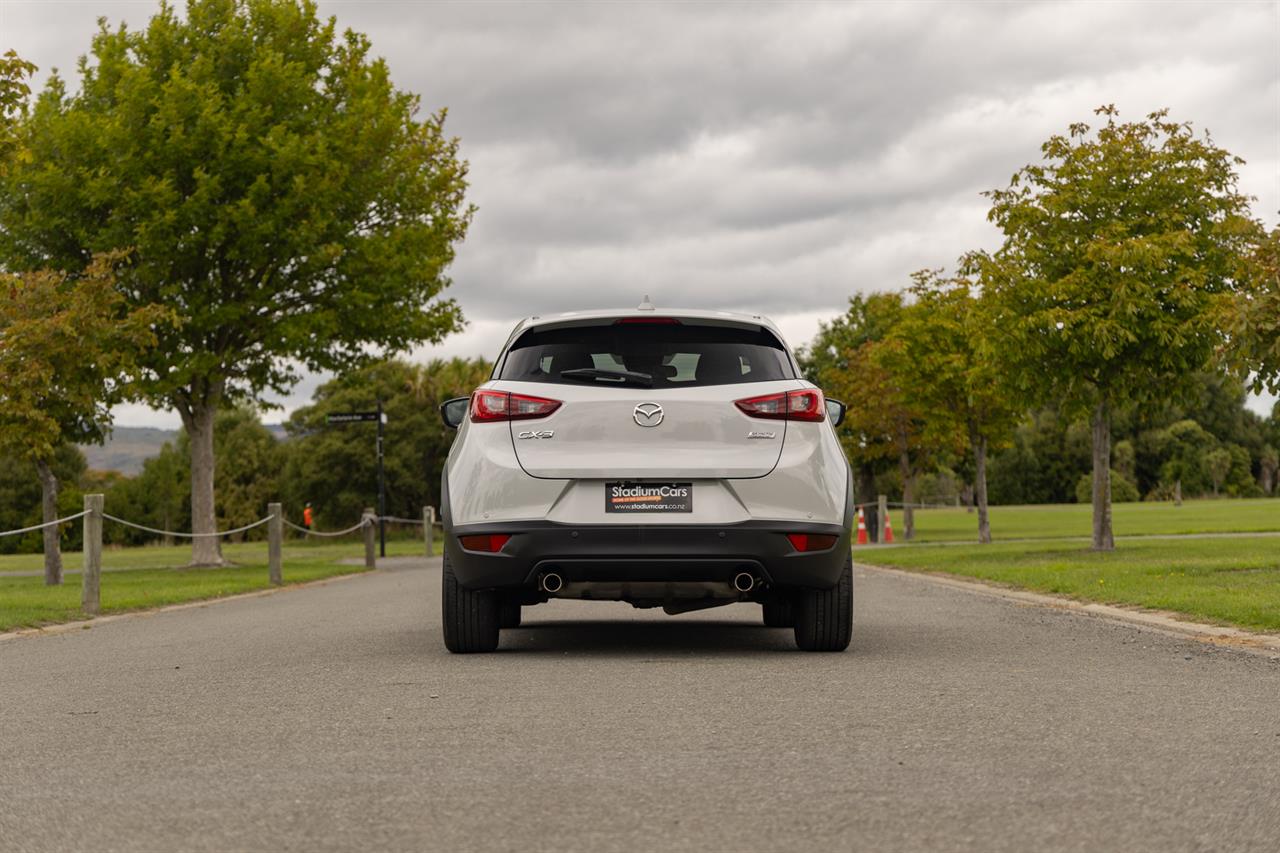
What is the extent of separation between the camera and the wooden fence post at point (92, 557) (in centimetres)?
1383

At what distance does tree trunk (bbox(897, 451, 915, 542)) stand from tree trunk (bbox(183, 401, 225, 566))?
18170 millimetres

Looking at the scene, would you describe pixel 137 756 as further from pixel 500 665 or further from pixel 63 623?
pixel 63 623

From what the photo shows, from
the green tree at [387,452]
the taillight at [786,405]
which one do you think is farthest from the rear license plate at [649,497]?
the green tree at [387,452]

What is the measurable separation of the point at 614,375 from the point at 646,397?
0.74ft

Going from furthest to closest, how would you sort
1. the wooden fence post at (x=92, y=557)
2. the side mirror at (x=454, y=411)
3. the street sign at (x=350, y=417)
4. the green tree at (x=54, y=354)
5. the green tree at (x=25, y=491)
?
the green tree at (x=25, y=491) < the street sign at (x=350, y=417) < the green tree at (x=54, y=354) < the wooden fence post at (x=92, y=557) < the side mirror at (x=454, y=411)

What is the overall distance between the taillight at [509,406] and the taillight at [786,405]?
1.02 m

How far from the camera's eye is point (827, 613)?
856cm

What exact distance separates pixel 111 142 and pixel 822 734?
2323 cm

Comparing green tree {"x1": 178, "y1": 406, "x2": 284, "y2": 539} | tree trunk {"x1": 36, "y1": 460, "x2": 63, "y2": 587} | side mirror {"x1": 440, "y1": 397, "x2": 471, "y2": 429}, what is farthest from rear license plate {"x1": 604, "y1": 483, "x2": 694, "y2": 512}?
green tree {"x1": 178, "y1": 406, "x2": 284, "y2": 539}

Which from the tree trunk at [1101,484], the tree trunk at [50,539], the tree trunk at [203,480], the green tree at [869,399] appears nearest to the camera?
the tree trunk at [50,539]

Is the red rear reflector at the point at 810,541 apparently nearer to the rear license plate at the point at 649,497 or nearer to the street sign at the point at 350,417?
the rear license plate at the point at 649,497

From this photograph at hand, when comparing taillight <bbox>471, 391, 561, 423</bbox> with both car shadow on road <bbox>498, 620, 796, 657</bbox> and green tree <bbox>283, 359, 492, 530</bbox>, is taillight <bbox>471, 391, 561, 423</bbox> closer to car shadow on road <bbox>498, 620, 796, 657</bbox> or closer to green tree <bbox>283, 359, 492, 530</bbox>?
car shadow on road <bbox>498, 620, 796, 657</bbox>

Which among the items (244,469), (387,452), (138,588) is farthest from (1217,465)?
(138,588)

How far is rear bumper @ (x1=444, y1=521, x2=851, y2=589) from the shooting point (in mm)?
7828
